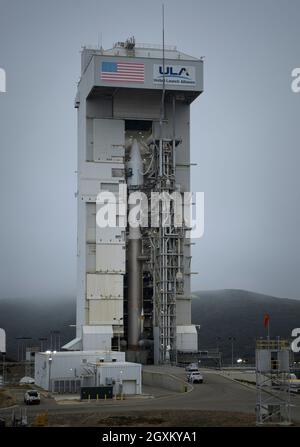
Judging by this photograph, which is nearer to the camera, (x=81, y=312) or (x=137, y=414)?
(x=137, y=414)

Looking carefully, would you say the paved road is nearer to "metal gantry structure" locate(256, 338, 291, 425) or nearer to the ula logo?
"metal gantry structure" locate(256, 338, 291, 425)

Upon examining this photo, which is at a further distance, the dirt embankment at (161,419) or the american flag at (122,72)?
the american flag at (122,72)

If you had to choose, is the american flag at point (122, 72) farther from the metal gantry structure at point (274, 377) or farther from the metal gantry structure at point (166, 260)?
the metal gantry structure at point (274, 377)

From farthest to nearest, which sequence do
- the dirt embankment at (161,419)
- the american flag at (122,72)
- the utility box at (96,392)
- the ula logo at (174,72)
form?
1. the ula logo at (174,72)
2. the american flag at (122,72)
3. the utility box at (96,392)
4. the dirt embankment at (161,419)

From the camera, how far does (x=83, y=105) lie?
86000 mm

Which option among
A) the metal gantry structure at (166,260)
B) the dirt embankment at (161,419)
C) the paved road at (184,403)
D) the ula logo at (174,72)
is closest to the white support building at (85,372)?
the paved road at (184,403)

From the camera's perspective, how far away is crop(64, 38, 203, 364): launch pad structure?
81125 mm

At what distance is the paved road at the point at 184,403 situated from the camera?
158 feet

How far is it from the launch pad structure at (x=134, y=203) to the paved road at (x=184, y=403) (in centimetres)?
2073

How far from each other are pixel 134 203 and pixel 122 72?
45.1 ft

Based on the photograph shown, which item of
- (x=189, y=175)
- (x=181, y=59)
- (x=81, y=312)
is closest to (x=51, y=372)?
(x=81, y=312)

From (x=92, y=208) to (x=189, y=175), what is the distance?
11321 mm
